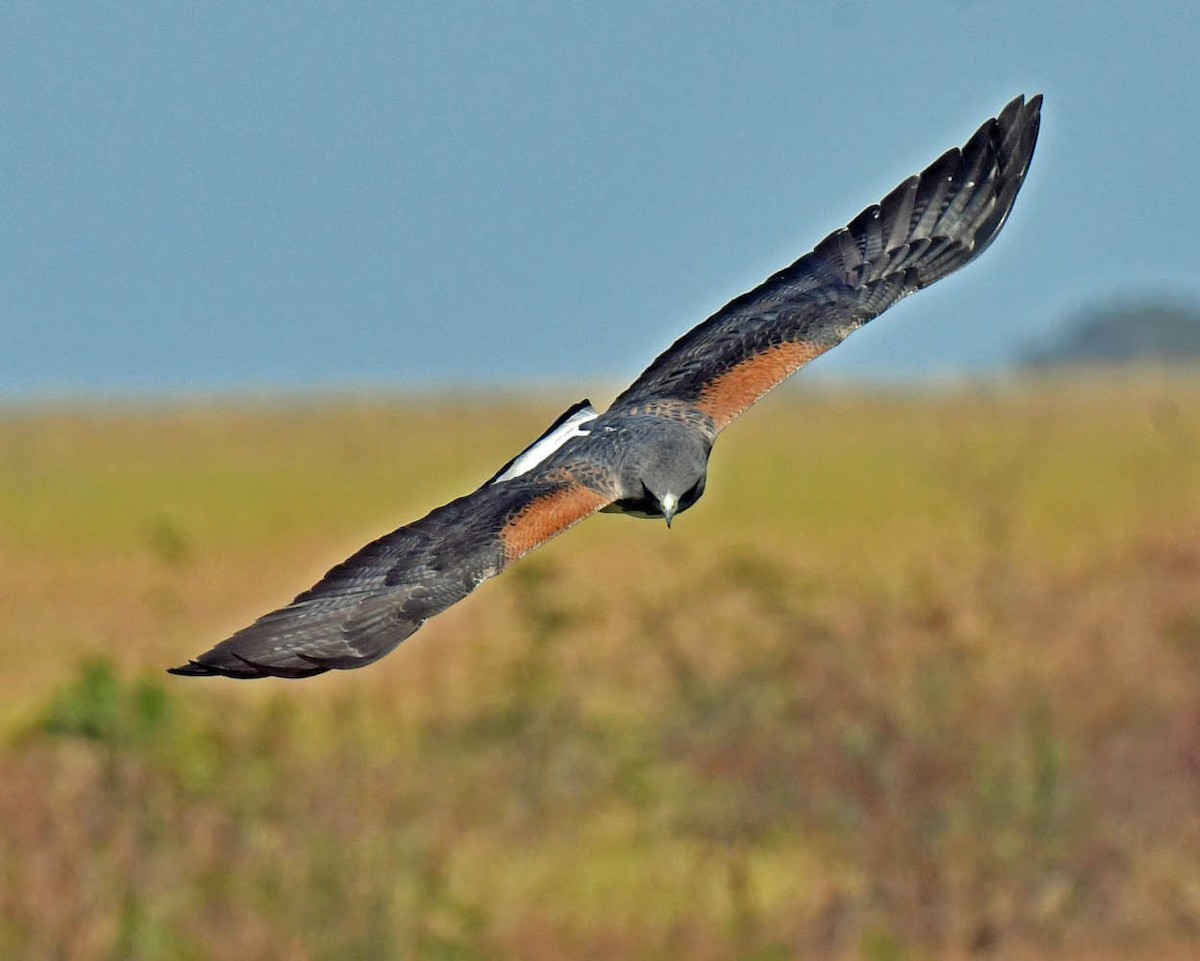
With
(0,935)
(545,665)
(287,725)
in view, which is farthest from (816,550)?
(0,935)

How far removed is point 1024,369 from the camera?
121 ft

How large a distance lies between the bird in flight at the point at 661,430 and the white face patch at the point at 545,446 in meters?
0.01

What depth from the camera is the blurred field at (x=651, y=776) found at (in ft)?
40.5

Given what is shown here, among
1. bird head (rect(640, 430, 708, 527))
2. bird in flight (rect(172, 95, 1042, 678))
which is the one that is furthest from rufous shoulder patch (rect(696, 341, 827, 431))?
bird head (rect(640, 430, 708, 527))

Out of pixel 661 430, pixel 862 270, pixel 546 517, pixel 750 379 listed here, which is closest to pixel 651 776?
pixel 862 270

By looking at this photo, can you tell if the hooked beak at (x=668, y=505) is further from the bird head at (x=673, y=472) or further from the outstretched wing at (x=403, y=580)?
the outstretched wing at (x=403, y=580)

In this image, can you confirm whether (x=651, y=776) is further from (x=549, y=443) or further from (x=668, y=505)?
(x=668, y=505)

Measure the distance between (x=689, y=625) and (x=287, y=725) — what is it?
12.5 feet

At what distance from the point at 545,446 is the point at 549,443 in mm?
33

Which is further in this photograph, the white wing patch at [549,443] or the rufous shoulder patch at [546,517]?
the white wing patch at [549,443]

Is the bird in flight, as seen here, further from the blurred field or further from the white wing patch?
the blurred field

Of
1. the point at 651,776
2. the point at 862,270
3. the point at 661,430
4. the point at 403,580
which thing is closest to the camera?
the point at 403,580

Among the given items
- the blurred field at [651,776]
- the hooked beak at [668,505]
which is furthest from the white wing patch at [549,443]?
the blurred field at [651,776]

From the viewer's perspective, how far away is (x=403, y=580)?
8695 millimetres
